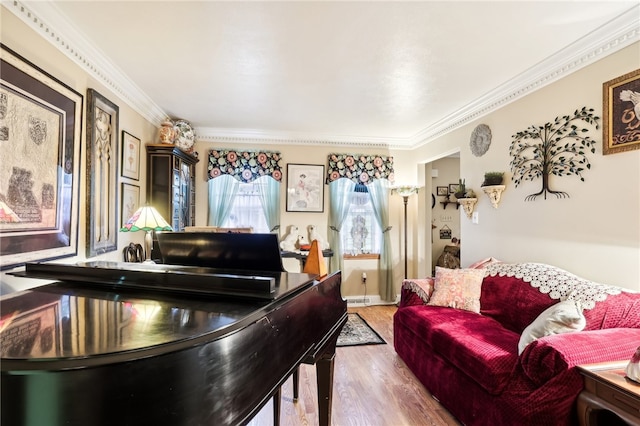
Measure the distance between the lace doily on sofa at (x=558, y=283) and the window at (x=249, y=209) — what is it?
3.06 m

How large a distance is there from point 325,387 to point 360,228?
3.19m

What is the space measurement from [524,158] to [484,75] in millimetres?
807

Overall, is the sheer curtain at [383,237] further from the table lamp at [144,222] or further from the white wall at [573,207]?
the table lamp at [144,222]

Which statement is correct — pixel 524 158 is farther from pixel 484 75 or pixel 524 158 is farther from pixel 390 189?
pixel 390 189

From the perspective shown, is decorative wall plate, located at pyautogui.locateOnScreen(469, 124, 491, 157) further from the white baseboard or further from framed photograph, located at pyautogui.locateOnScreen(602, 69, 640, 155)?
the white baseboard

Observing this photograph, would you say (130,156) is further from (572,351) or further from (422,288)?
(572,351)

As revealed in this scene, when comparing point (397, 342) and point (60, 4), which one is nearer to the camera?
point (60, 4)

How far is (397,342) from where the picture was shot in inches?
118

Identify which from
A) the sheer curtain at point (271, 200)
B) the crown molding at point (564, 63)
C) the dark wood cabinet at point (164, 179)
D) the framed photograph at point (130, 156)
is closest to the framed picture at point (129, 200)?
the framed photograph at point (130, 156)

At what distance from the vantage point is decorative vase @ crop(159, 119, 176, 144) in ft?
11.4

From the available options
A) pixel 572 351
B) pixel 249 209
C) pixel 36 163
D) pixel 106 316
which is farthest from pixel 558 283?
pixel 249 209

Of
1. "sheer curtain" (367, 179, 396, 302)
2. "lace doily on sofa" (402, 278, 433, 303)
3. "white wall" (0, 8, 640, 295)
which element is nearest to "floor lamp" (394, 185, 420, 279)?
"sheer curtain" (367, 179, 396, 302)

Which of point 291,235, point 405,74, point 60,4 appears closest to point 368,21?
point 405,74

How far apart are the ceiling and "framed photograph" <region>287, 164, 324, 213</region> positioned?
1.18 m
